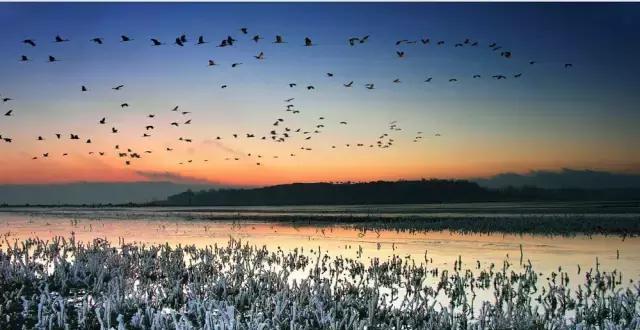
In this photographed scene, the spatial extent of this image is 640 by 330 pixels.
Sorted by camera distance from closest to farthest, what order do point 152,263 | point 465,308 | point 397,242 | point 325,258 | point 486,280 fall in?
point 465,308
point 486,280
point 152,263
point 325,258
point 397,242

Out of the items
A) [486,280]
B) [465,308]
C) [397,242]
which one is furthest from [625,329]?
[397,242]

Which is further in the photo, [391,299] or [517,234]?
[517,234]

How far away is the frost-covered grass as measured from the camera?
12016 mm

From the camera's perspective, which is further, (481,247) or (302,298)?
(481,247)

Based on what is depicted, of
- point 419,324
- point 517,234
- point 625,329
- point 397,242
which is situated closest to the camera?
point 625,329

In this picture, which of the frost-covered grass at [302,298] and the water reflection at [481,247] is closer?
the frost-covered grass at [302,298]

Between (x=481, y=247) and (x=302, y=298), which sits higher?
(x=302, y=298)

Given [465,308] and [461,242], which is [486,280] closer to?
[465,308]

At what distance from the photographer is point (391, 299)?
16.0 m

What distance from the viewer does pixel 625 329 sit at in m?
→ 11.5

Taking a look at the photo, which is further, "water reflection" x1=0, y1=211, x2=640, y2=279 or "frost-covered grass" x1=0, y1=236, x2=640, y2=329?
"water reflection" x1=0, y1=211, x2=640, y2=279

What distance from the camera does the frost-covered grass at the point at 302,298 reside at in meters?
12.0

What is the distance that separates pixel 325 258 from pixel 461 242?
11.3 metres

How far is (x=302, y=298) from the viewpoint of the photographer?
13.9m
